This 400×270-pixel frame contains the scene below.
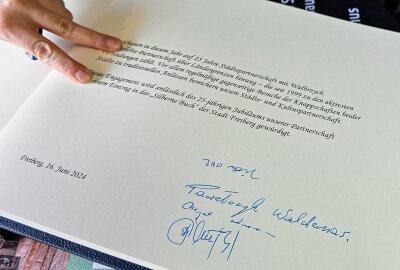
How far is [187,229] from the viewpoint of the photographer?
39cm

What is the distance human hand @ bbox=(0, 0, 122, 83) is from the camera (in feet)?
1.66

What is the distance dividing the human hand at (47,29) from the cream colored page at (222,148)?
0.06 ft

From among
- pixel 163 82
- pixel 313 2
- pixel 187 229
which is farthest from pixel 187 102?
pixel 313 2

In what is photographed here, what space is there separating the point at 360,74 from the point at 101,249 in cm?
35
